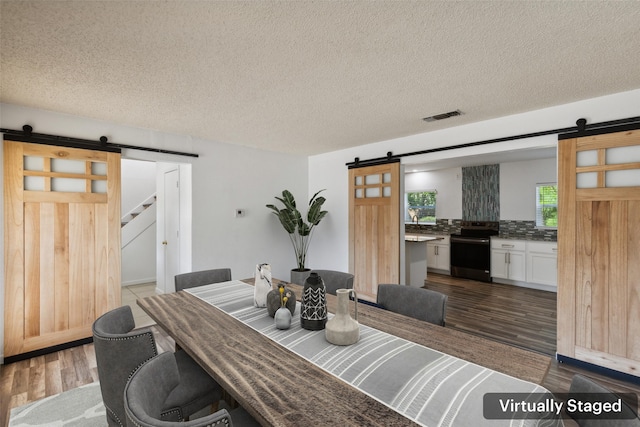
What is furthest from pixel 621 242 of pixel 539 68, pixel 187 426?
pixel 187 426

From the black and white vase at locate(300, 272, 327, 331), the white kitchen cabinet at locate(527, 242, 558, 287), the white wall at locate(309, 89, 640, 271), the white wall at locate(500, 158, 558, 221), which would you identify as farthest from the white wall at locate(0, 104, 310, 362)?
the white kitchen cabinet at locate(527, 242, 558, 287)

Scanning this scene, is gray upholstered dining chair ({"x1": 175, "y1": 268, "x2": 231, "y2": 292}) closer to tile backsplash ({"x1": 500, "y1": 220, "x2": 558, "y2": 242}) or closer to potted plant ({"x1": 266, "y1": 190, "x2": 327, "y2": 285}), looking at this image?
potted plant ({"x1": 266, "y1": 190, "x2": 327, "y2": 285})

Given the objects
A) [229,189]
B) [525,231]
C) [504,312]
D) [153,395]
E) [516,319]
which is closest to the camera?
[153,395]

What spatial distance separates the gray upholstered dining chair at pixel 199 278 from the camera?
2557 millimetres

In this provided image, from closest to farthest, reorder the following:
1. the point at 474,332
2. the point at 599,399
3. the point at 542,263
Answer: the point at 599,399, the point at 474,332, the point at 542,263

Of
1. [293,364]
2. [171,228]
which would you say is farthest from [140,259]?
[293,364]

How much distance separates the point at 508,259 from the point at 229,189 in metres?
5.05

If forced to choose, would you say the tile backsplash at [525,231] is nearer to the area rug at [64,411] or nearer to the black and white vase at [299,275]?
the black and white vase at [299,275]

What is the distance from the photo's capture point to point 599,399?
93cm

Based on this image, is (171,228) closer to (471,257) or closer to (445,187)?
(471,257)

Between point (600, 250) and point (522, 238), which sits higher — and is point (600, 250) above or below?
above

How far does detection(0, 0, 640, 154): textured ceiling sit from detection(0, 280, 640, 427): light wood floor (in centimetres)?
175

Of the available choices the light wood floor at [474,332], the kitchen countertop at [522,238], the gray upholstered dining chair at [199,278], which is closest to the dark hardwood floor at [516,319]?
the light wood floor at [474,332]

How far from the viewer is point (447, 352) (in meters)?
1.32
